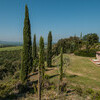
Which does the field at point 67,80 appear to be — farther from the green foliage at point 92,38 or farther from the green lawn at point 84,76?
the green foliage at point 92,38

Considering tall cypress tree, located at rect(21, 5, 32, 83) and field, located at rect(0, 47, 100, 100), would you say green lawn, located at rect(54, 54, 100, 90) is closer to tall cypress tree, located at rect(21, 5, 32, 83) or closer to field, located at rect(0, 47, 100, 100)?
field, located at rect(0, 47, 100, 100)

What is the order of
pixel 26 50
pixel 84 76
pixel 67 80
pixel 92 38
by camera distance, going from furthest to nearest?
pixel 92 38 < pixel 84 76 < pixel 67 80 < pixel 26 50

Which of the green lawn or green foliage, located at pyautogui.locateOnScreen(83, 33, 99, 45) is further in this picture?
green foliage, located at pyautogui.locateOnScreen(83, 33, 99, 45)

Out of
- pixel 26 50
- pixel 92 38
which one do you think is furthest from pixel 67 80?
pixel 92 38

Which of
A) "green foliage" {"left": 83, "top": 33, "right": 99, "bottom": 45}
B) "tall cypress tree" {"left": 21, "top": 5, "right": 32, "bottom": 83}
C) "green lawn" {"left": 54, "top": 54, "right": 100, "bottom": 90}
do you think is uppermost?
"green foliage" {"left": 83, "top": 33, "right": 99, "bottom": 45}

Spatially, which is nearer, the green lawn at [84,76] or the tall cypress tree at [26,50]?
the green lawn at [84,76]

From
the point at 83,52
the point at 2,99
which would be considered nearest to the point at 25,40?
the point at 2,99

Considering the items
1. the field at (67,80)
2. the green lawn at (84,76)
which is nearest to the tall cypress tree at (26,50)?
the field at (67,80)

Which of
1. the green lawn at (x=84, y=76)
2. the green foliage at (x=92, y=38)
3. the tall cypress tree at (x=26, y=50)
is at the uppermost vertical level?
the green foliage at (x=92, y=38)

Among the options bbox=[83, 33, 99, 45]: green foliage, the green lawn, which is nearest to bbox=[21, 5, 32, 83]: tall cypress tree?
the green lawn

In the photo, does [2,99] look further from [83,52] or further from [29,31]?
[83,52]

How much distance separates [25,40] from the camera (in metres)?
11.8

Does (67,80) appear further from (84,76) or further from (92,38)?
(92,38)

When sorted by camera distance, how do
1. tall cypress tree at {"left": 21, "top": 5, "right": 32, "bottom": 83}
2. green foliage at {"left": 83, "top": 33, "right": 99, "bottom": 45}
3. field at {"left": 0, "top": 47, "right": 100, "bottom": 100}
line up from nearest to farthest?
field at {"left": 0, "top": 47, "right": 100, "bottom": 100}
tall cypress tree at {"left": 21, "top": 5, "right": 32, "bottom": 83}
green foliage at {"left": 83, "top": 33, "right": 99, "bottom": 45}
